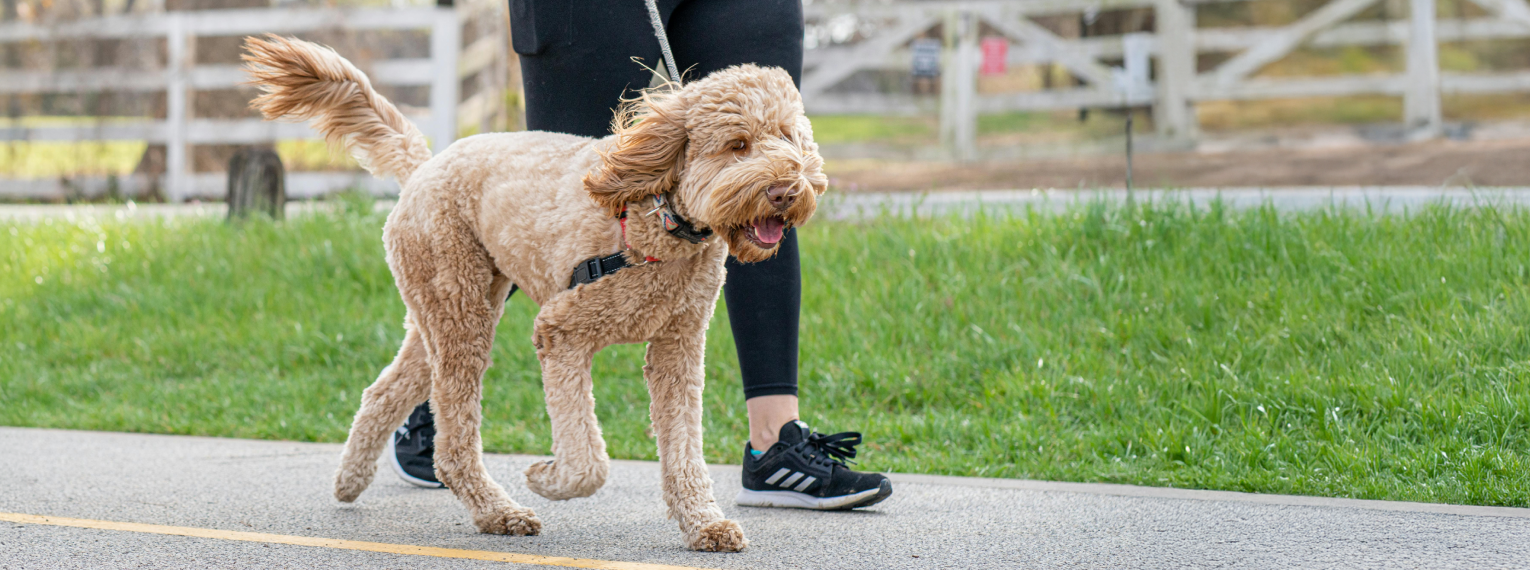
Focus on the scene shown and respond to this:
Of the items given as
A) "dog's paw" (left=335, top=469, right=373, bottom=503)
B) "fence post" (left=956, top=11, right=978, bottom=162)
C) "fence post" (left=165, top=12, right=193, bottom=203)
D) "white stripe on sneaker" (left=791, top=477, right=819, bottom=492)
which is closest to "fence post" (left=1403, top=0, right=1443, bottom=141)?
"fence post" (left=956, top=11, right=978, bottom=162)

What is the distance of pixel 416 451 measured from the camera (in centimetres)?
362

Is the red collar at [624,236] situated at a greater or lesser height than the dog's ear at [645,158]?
lesser

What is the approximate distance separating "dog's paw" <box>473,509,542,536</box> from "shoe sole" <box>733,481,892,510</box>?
1.91 ft

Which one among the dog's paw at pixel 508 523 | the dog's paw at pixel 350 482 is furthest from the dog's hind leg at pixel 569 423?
the dog's paw at pixel 350 482

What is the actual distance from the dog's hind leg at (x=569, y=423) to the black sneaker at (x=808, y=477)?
1.95ft

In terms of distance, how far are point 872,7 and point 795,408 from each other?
12545mm

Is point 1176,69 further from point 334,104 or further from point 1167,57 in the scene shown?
point 334,104

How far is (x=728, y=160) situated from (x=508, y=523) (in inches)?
42.6

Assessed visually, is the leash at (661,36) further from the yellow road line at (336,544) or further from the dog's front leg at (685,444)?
the yellow road line at (336,544)

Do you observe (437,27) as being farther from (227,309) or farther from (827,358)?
(827,358)

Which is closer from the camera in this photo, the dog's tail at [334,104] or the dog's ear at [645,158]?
the dog's ear at [645,158]

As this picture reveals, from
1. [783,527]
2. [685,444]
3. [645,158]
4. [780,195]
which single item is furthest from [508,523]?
[780,195]

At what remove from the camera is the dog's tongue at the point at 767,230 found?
2.43 metres

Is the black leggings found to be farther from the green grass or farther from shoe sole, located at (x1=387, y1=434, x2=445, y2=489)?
shoe sole, located at (x1=387, y1=434, x2=445, y2=489)
